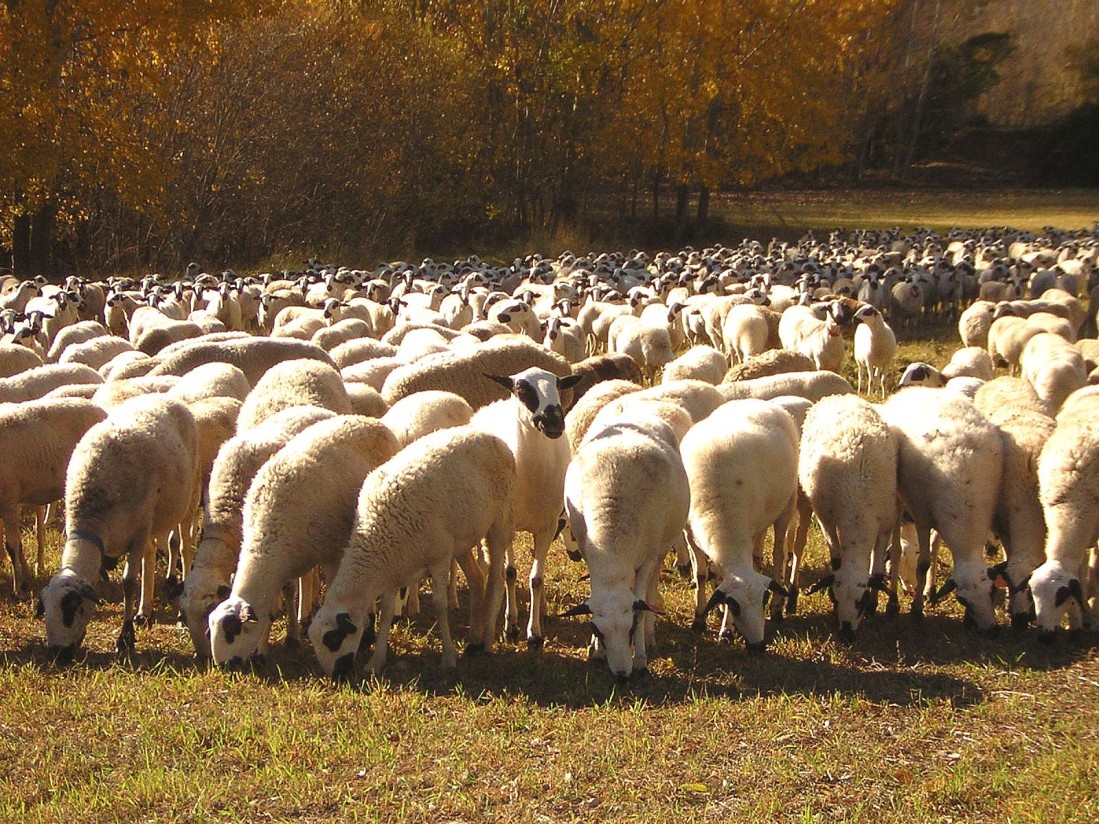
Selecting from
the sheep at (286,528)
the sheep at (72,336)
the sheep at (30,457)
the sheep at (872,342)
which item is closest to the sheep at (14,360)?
the sheep at (72,336)

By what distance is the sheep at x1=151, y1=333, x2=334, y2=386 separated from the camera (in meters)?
11.5

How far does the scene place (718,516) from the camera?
7.22m

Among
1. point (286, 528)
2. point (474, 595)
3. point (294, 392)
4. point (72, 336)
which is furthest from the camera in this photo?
point (72, 336)

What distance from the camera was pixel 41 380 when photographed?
1070 cm


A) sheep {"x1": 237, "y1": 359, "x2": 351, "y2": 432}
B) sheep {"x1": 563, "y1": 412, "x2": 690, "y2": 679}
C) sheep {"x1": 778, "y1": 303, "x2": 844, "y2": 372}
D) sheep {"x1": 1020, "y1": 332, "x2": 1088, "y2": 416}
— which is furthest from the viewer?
sheep {"x1": 778, "y1": 303, "x2": 844, "y2": 372}

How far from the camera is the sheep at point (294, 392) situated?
8844mm

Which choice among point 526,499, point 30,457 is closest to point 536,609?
point 526,499

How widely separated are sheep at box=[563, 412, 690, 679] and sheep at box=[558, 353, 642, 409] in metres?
5.02

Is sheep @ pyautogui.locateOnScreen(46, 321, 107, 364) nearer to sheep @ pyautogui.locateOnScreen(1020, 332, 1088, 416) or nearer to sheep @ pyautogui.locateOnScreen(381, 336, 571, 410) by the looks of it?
sheep @ pyautogui.locateOnScreen(381, 336, 571, 410)

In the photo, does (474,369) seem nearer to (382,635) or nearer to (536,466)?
(536,466)

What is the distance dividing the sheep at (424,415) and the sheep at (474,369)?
1.57 m

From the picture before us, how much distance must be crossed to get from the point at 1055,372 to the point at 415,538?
27.3ft

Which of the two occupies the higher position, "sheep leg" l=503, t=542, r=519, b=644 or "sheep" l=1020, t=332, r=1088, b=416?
"sheep" l=1020, t=332, r=1088, b=416

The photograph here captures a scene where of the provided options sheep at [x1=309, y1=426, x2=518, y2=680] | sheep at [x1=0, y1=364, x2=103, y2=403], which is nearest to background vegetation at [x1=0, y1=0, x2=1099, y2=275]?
sheep at [x1=0, y1=364, x2=103, y2=403]
